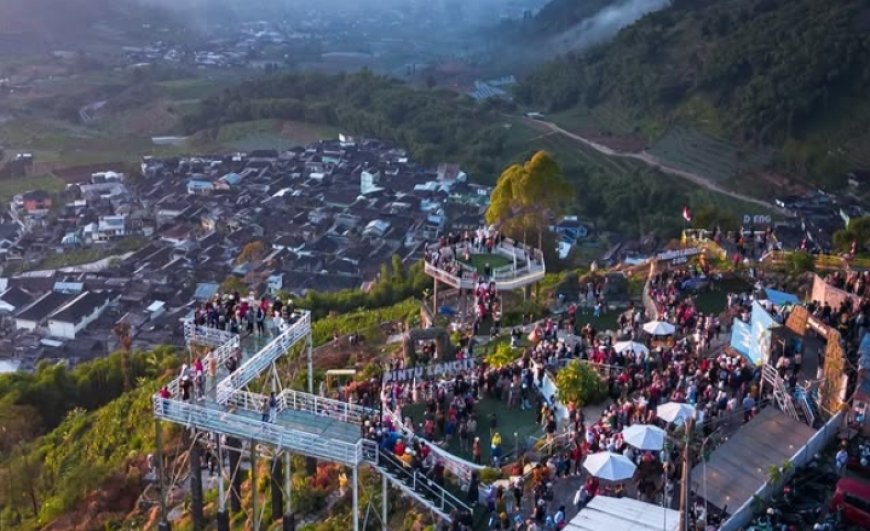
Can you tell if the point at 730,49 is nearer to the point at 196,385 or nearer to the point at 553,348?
the point at 553,348

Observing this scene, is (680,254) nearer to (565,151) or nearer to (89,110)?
(565,151)

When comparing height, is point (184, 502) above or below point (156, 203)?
above

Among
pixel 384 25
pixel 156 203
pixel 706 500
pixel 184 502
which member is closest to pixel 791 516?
pixel 706 500

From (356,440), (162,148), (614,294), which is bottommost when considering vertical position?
(162,148)

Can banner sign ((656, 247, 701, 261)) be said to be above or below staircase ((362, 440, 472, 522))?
below

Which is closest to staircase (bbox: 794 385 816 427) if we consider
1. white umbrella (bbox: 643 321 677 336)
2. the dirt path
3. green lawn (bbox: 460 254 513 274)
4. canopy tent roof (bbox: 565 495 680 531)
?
white umbrella (bbox: 643 321 677 336)

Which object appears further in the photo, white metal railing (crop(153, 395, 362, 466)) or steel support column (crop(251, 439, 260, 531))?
steel support column (crop(251, 439, 260, 531))

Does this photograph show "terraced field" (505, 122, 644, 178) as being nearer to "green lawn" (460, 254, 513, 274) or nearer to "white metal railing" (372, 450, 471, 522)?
"green lawn" (460, 254, 513, 274)

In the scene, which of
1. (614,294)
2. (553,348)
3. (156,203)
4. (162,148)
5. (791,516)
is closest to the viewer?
(791,516)
